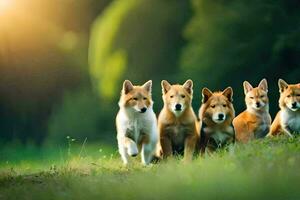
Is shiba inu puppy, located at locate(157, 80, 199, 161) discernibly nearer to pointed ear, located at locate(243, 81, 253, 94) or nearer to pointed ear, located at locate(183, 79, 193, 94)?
pointed ear, located at locate(183, 79, 193, 94)

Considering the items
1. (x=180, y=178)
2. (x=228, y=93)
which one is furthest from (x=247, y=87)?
(x=180, y=178)

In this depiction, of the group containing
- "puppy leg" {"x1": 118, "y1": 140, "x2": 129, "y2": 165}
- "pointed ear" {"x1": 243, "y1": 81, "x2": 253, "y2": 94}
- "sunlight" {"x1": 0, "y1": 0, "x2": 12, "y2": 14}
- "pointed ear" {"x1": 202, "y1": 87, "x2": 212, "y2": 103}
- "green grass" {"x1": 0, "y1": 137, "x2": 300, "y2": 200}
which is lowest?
"green grass" {"x1": 0, "y1": 137, "x2": 300, "y2": 200}

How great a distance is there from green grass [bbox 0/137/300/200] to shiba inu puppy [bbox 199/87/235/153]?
33 cm

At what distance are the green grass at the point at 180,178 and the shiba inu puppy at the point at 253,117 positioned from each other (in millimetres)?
493

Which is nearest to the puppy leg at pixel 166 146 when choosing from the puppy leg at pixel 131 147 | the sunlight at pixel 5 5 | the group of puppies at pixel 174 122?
the group of puppies at pixel 174 122

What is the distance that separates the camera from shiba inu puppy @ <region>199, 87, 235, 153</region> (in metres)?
10.1

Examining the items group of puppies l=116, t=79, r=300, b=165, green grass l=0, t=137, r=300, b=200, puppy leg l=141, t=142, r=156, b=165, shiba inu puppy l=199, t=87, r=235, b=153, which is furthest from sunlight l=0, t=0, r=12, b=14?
shiba inu puppy l=199, t=87, r=235, b=153

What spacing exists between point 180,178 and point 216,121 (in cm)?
134

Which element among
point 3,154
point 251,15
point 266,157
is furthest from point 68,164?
point 251,15

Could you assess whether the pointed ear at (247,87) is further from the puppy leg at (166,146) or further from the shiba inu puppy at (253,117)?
the puppy leg at (166,146)

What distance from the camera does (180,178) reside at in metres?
8.87

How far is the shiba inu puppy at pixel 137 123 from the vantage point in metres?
10.2

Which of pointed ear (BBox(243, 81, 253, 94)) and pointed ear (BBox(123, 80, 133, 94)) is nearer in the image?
pointed ear (BBox(123, 80, 133, 94))

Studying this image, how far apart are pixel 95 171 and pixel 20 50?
2.87 meters
